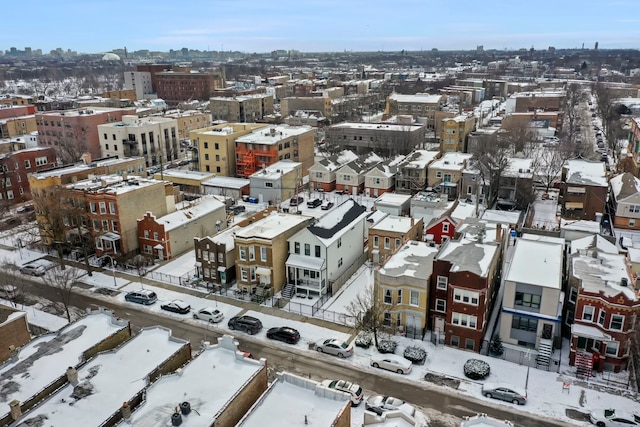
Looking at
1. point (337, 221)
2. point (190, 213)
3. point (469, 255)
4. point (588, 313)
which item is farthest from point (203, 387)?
point (190, 213)

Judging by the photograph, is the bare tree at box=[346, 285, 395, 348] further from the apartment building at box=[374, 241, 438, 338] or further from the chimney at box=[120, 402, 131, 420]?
the chimney at box=[120, 402, 131, 420]

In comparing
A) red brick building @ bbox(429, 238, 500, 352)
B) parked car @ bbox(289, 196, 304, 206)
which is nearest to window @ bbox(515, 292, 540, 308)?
red brick building @ bbox(429, 238, 500, 352)

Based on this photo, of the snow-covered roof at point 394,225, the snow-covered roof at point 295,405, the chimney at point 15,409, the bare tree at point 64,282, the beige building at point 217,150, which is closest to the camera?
the snow-covered roof at point 295,405

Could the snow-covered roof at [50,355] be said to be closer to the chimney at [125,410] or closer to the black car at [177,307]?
the chimney at [125,410]

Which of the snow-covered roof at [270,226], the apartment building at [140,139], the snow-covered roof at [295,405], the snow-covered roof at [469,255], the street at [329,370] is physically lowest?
the street at [329,370]

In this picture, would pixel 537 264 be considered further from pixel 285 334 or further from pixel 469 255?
pixel 285 334

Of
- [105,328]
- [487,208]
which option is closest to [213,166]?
[487,208]

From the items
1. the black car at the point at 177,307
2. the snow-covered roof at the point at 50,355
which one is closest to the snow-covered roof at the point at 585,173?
the black car at the point at 177,307
